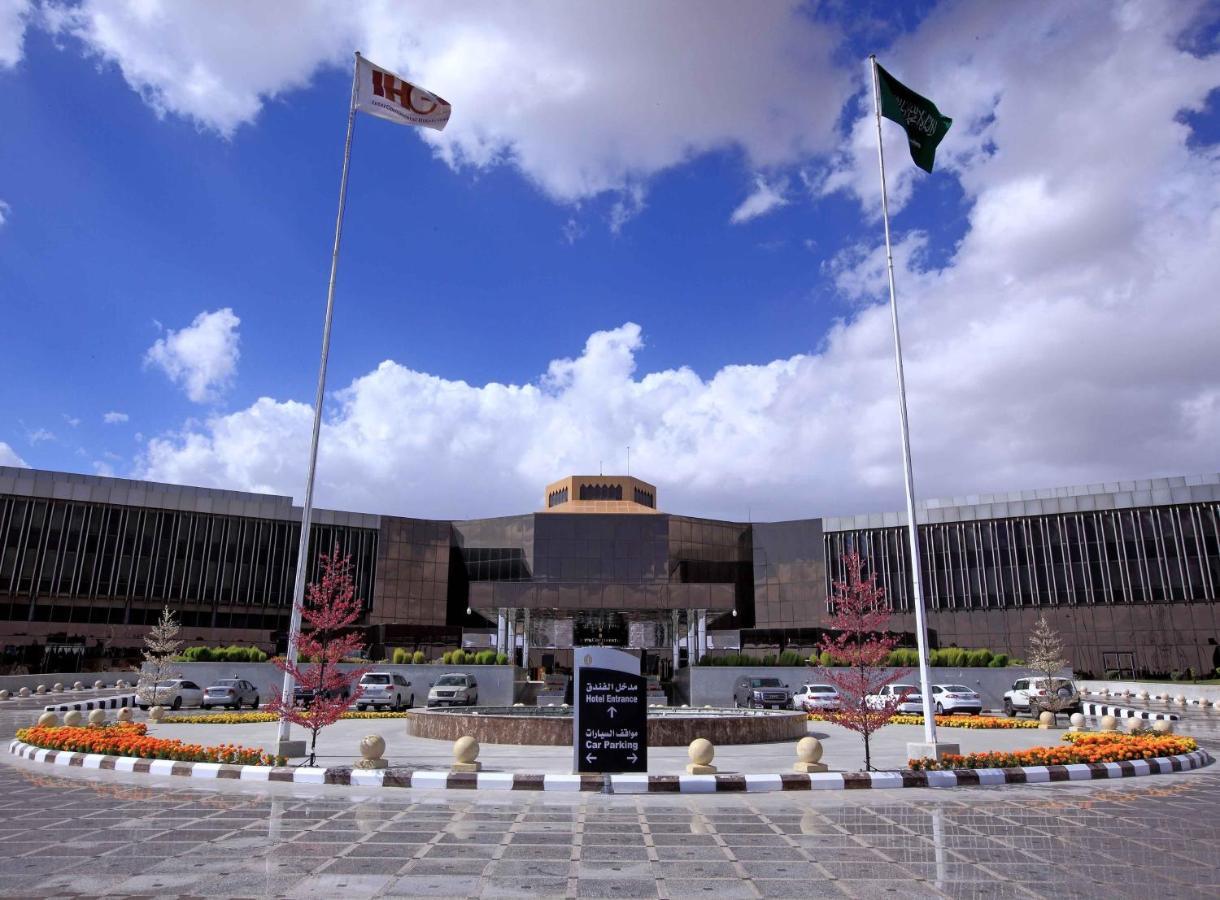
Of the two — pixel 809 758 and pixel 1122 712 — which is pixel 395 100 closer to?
pixel 809 758

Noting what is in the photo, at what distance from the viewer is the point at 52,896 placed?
7.11 m

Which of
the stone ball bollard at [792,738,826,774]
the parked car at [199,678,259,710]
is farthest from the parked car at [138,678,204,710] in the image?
the stone ball bollard at [792,738,826,774]

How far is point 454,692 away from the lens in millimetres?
32062

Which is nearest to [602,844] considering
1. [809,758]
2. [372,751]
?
[809,758]

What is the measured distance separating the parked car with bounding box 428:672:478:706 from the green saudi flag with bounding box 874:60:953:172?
2424 centimetres

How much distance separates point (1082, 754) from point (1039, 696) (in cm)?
1901

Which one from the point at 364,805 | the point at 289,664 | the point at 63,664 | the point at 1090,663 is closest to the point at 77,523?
the point at 63,664

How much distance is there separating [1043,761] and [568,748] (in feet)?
35.4

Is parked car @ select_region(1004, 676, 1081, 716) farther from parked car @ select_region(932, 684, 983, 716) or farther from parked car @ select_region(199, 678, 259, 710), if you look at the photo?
parked car @ select_region(199, 678, 259, 710)

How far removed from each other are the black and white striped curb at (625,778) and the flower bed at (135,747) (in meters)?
0.37

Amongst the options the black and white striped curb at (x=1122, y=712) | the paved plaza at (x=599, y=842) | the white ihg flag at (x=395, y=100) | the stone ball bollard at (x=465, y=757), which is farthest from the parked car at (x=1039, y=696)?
the white ihg flag at (x=395, y=100)

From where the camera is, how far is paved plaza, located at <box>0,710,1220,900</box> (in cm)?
772

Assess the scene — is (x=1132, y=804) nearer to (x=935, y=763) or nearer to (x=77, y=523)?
(x=935, y=763)

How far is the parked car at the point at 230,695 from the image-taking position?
3638cm
